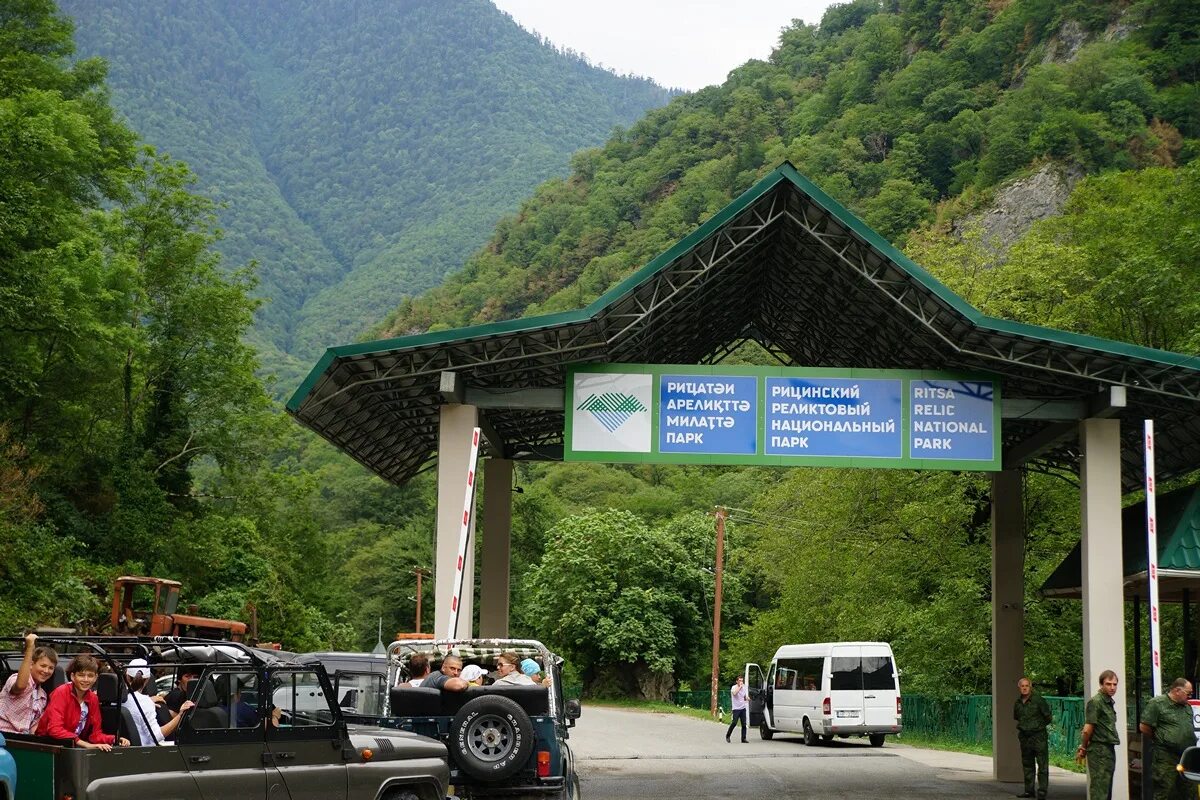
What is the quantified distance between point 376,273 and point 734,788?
14915 centimetres

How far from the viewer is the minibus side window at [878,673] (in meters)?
32.2

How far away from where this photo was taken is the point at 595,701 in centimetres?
6519

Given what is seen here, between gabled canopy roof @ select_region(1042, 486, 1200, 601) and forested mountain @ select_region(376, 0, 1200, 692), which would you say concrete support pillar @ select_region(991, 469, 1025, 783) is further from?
forested mountain @ select_region(376, 0, 1200, 692)

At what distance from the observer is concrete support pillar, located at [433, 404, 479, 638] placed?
1875 cm

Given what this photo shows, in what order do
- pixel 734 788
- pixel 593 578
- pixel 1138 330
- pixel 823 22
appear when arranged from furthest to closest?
pixel 823 22, pixel 593 578, pixel 1138 330, pixel 734 788

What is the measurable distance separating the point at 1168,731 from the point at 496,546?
14.5m

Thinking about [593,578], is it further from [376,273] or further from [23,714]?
[376,273]

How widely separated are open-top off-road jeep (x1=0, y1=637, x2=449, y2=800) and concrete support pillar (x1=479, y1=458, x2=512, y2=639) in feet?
45.1

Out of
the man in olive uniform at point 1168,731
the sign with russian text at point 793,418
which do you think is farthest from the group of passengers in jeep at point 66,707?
the sign with russian text at point 793,418

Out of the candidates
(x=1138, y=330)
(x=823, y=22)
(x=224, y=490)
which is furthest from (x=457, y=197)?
(x=1138, y=330)

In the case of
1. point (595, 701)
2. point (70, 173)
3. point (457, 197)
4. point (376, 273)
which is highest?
point (457, 197)

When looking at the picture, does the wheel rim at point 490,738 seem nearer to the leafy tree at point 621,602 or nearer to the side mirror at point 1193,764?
the side mirror at point 1193,764

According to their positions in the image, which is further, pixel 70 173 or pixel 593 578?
pixel 593 578

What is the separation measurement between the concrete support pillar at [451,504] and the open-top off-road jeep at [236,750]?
663cm
